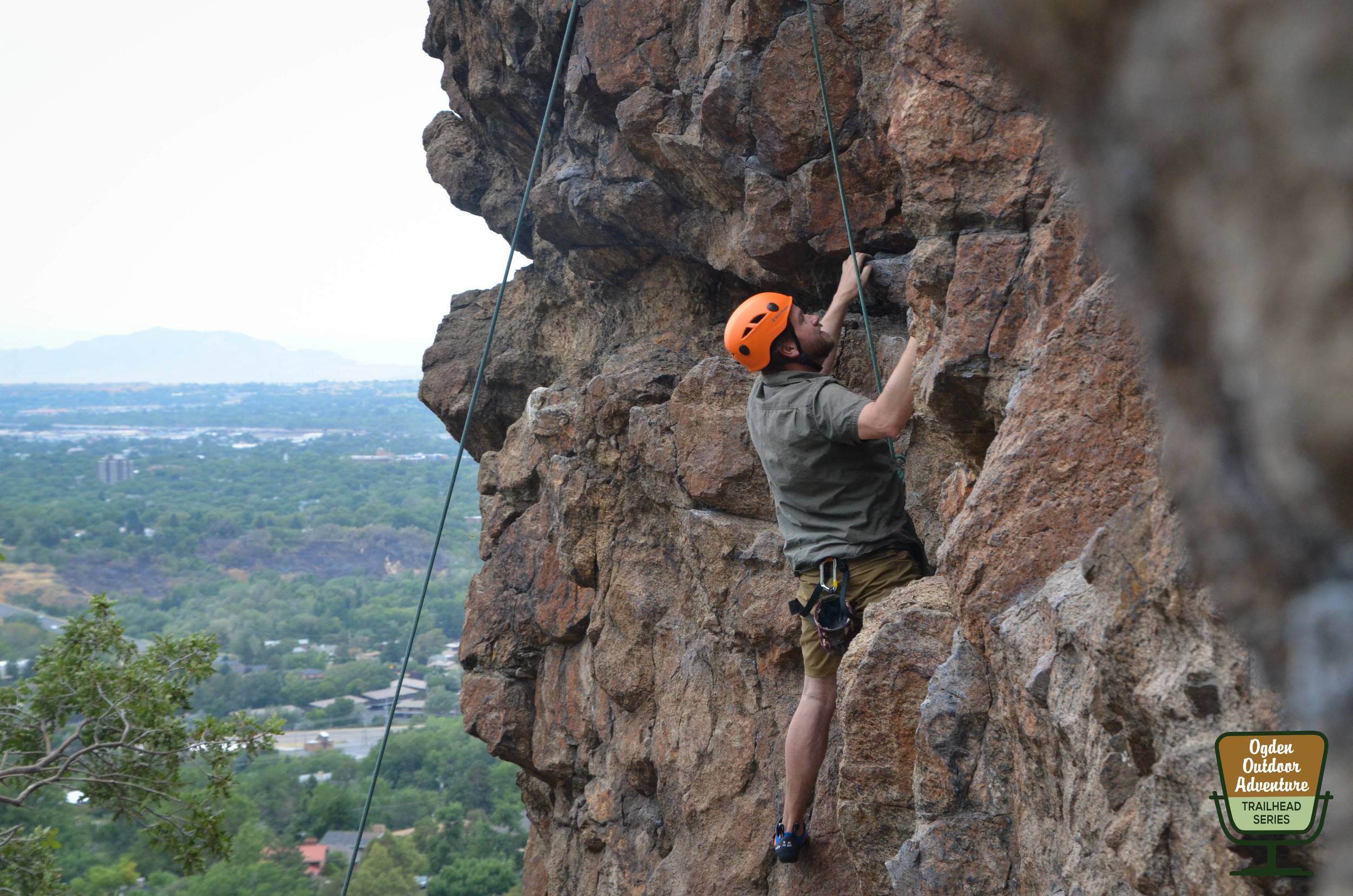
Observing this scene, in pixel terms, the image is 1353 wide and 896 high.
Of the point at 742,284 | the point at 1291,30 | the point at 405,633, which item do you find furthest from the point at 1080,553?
the point at 405,633

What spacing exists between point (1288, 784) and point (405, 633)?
66408 millimetres

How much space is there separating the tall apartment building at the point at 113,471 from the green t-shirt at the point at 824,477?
10269cm

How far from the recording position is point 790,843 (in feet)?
16.0

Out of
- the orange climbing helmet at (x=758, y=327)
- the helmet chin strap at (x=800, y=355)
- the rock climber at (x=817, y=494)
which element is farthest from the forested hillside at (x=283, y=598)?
the helmet chin strap at (x=800, y=355)

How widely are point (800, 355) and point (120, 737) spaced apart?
8900 mm

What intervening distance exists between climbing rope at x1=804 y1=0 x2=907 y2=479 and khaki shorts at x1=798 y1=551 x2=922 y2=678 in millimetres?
429

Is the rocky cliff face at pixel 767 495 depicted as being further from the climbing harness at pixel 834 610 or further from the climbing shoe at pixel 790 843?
the climbing harness at pixel 834 610

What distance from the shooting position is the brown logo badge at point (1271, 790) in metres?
1.84

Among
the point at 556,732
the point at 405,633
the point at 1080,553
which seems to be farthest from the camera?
the point at 405,633

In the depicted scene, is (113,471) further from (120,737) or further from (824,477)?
(824,477)

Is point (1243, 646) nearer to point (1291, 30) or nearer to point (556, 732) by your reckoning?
point (1291, 30)

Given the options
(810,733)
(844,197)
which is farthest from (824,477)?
(844,197)

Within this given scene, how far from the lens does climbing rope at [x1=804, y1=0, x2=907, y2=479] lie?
4863 mm

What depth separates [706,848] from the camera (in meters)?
5.70
